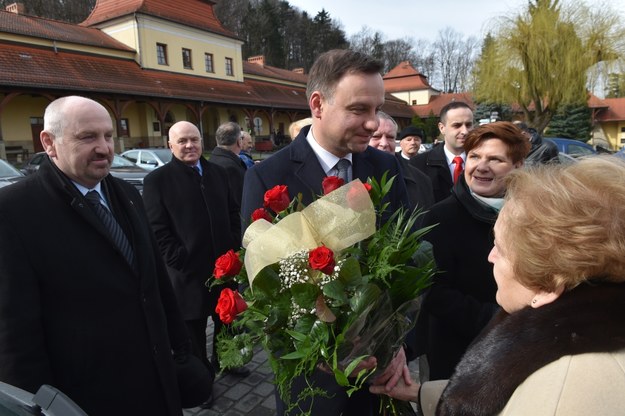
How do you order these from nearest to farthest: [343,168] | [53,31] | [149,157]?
[343,168]
[149,157]
[53,31]

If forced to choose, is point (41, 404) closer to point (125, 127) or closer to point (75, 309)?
point (75, 309)

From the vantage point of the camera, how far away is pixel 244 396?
3635mm

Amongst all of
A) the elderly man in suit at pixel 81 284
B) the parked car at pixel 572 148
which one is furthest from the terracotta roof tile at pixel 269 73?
the elderly man in suit at pixel 81 284

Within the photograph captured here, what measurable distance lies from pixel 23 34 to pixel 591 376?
96.7 feet

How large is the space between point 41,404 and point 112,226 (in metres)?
0.99

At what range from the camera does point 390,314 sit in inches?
58.7

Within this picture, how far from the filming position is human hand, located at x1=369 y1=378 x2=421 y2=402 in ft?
5.55

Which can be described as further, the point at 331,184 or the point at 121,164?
the point at 121,164

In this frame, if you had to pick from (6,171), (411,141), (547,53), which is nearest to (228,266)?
(411,141)

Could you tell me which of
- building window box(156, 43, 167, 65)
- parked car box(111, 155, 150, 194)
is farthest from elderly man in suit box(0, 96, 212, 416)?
building window box(156, 43, 167, 65)

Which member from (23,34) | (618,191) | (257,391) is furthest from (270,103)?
(618,191)

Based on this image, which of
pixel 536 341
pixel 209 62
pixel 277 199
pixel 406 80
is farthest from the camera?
pixel 406 80

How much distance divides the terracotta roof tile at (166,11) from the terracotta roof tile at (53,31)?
2215mm

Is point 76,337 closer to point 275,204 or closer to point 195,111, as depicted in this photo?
point 275,204
